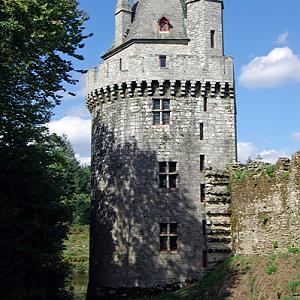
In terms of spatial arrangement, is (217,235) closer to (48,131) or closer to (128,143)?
(128,143)

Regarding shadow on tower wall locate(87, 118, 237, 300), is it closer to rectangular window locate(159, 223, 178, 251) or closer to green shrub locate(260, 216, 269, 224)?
rectangular window locate(159, 223, 178, 251)

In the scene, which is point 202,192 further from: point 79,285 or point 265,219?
point 79,285

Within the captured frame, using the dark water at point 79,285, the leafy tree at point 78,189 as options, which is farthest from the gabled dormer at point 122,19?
the leafy tree at point 78,189

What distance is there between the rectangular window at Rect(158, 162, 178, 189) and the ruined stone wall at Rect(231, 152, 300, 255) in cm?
312

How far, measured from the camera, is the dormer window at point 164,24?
26672 mm

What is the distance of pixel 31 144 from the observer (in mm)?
20594

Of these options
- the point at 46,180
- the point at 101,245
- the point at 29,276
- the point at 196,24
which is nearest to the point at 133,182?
the point at 101,245

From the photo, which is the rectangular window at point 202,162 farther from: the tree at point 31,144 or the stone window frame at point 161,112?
the tree at point 31,144

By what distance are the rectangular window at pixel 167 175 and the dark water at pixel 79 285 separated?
11.1 m

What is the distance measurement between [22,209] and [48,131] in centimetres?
410

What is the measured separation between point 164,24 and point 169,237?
1250 centimetres

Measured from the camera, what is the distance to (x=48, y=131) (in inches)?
835

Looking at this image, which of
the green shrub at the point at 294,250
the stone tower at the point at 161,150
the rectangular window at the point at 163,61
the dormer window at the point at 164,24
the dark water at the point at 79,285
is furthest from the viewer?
the dark water at the point at 79,285

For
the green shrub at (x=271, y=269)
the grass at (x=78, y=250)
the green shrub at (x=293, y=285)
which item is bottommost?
the grass at (x=78, y=250)
